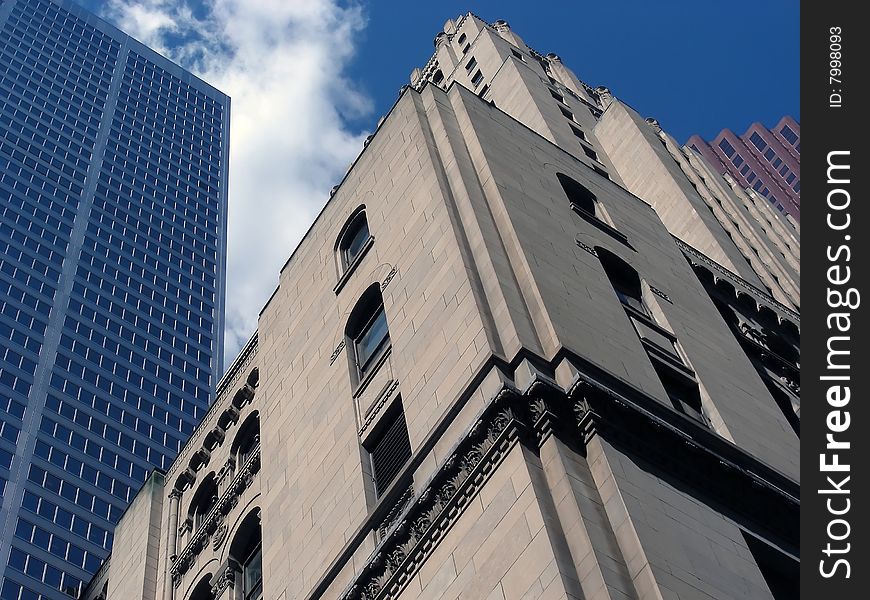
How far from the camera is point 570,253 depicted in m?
31.1

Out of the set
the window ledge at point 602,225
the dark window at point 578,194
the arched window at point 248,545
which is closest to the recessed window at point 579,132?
the dark window at point 578,194

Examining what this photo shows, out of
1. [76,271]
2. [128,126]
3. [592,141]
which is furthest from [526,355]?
[128,126]

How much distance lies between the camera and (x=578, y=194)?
123 ft

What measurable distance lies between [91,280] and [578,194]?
320ft

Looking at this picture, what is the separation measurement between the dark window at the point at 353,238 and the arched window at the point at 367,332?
10.8ft

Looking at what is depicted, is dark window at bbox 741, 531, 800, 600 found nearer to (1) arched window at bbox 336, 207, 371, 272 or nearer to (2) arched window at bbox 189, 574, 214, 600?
(1) arched window at bbox 336, 207, 371, 272

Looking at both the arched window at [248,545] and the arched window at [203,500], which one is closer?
the arched window at [248,545]

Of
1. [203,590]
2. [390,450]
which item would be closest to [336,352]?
[390,450]

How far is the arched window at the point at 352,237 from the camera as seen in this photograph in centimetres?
3725

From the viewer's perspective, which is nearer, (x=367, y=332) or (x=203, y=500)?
(x=367, y=332)

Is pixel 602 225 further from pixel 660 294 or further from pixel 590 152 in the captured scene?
pixel 590 152

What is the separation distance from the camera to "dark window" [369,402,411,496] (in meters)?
28.4

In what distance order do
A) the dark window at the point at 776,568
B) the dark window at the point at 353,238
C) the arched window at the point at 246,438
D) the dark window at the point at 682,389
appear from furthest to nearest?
the arched window at the point at 246,438 → the dark window at the point at 353,238 → the dark window at the point at 682,389 → the dark window at the point at 776,568

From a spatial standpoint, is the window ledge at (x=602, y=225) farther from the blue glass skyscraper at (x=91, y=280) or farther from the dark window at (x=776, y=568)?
the blue glass skyscraper at (x=91, y=280)
